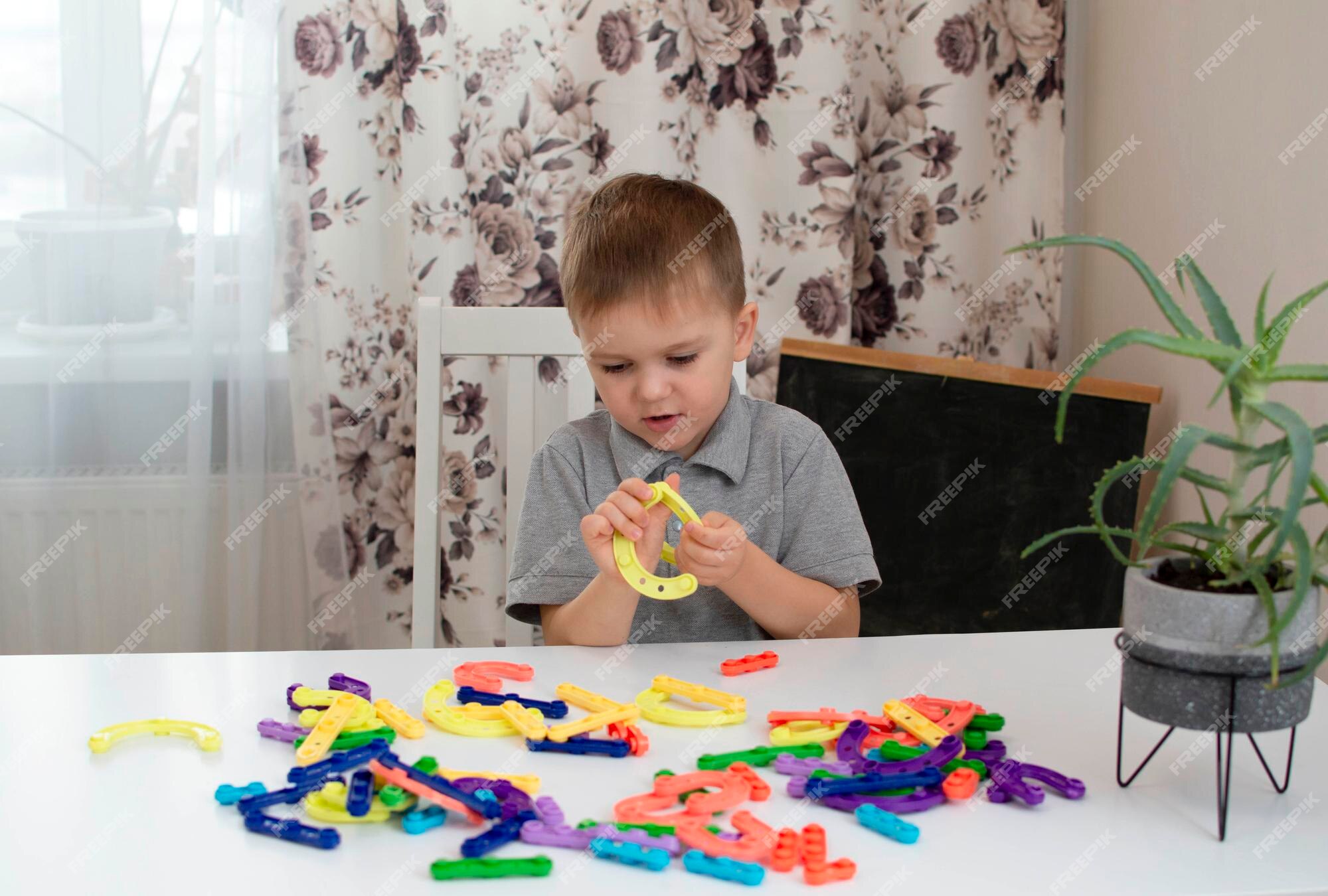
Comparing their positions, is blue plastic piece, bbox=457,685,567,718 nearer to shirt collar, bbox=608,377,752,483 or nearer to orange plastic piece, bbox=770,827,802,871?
orange plastic piece, bbox=770,827,802,871

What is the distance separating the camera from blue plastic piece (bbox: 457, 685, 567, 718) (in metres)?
0.85

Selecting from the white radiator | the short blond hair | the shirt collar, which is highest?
the short blond hair

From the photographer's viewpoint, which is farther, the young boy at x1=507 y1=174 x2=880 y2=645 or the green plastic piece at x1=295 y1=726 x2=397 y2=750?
the young boy at x1=507 y1=174 x2=880 y2=645

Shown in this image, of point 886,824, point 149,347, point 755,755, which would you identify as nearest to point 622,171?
point 149,347

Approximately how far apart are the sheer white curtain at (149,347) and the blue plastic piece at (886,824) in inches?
56.7

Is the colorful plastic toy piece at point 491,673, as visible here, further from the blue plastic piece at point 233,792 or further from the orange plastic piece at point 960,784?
the orange plastic piece at point 960,784

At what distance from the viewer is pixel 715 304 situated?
3.87 ft

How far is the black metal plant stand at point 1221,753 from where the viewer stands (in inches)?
26.0

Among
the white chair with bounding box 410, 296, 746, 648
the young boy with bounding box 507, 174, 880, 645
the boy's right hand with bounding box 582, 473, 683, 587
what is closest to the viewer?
the boy's right hand with bounding box 582, 473, 683, 587

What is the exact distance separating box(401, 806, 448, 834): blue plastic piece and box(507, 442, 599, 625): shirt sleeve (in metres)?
0.53

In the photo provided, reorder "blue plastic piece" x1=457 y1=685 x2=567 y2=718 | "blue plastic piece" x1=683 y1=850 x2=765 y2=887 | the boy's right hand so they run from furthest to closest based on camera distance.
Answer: the boy's right hand → "blue plastic piece" x1=457 y1=685 x2=567 y2=718 → "blue plastic piece" x1=683 y1=850 x2=765 y2=887

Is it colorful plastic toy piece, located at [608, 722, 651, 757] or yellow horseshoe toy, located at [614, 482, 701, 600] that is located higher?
yellow horseshoe toy, located at [614, 482, 701, 600]

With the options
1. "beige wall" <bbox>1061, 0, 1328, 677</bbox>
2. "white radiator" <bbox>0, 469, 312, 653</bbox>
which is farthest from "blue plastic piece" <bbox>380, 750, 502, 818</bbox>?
"white radiator" <bbox>0, 469, 312, 653</bbox>

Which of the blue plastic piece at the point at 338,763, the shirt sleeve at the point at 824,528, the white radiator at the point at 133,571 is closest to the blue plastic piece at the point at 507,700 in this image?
the blue plastic piece at the point at 338,763
